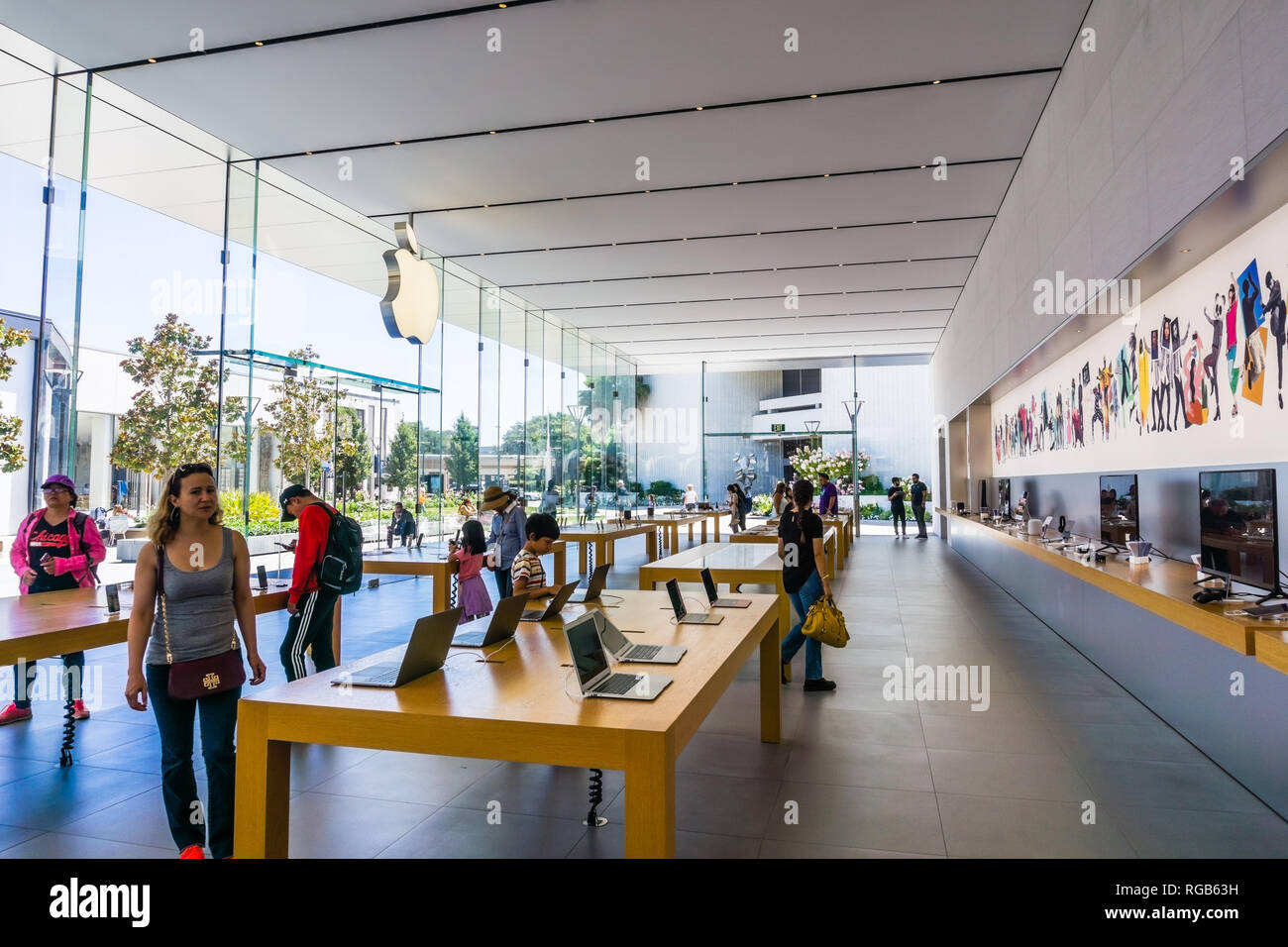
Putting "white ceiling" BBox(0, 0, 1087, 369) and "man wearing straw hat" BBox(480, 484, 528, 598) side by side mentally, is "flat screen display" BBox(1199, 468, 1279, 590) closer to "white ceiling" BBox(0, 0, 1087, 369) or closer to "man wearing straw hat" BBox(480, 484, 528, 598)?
"white ceiling" BBox(0, 0, 1087, 369)

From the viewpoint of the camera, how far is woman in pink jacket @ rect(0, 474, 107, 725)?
4.35 m

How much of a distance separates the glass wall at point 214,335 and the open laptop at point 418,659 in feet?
15.8

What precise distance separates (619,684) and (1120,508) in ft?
16.1

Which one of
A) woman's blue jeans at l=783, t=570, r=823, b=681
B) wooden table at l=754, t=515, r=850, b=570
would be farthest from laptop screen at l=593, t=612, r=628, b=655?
wooden table at l=754, t=515, r=850, b=570

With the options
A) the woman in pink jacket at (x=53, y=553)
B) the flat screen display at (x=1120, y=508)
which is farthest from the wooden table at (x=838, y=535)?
the woman in pink jacket at (x=53, y=553)

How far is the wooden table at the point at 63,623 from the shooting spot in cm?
300

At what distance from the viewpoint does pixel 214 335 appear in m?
7.18

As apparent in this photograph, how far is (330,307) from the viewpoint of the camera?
939 cm

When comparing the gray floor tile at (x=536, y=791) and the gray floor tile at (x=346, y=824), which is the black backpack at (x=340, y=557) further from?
the gray floor tile at (x=536, y=791)

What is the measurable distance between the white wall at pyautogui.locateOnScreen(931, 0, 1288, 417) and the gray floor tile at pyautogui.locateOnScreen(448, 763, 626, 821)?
3.78 meters

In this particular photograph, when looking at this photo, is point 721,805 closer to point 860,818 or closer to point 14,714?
point 860,818

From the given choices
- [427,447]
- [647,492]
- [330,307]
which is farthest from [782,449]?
[330,307]
